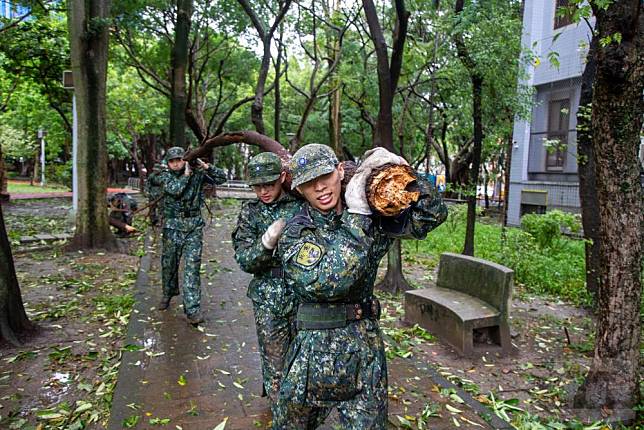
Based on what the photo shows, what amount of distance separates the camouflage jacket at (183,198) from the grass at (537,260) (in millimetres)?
5468

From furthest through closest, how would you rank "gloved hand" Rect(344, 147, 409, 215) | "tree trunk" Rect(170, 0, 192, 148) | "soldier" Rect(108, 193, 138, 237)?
"soldier" Rect(108, 193, 138, 237)
"tree trunk" Rect(170, 0, 192, 148)
"gloved hand" Rect(344, 147, 409, 215)

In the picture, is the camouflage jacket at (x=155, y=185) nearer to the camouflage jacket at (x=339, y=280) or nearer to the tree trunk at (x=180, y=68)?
the tree trunk at (x=180, y=68)

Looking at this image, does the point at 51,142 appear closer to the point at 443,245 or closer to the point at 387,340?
→ the point at 443,245

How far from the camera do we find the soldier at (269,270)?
348cm

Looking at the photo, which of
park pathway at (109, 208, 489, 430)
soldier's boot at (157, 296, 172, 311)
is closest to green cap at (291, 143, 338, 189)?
park pathway at (109, 208, 489, 430)

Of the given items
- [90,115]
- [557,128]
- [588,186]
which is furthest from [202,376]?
[557,128]

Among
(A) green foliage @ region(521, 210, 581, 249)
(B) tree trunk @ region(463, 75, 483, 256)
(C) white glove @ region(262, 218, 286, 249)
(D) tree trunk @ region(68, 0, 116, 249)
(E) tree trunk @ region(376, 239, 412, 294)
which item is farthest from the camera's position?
(A) green foliage @ region(521, 210, 581, 249)

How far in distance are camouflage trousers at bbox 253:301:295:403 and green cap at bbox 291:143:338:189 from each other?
145 centimetres

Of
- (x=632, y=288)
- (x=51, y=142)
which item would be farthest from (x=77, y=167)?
(x=51, y=142)

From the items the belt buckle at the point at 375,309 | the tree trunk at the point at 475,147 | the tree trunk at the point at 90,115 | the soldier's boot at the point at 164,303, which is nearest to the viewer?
the belt buckle at the point at 375,309

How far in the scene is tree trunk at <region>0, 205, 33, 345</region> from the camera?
5.32 m

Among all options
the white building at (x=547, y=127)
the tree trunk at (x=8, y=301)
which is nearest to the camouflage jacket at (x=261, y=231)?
the tree trunk at (x=8, y=301)

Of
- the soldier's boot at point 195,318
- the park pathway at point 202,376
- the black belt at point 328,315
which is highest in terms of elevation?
the black belt at point 328,315

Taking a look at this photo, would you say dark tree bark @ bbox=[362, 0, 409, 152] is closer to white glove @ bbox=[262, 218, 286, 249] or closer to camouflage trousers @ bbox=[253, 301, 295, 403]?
camouflage trousers @ bbox=[253, 301, 295, 403]
